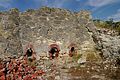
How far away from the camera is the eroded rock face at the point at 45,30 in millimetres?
22484

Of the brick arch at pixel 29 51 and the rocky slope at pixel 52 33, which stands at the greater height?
the rocky slope at pixel 52 33

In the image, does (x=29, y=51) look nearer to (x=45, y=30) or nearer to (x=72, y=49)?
(x=45, y=30)

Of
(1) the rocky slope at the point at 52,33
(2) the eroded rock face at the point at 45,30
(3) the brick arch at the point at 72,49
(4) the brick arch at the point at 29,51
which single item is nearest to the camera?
(1) the rocky slope at the point at 52,33

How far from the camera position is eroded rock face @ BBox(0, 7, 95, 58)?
885 inches

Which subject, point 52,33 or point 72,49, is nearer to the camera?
point 52,33

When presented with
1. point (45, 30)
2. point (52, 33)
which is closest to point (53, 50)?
point (52, 33)

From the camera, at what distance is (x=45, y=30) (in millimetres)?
23109

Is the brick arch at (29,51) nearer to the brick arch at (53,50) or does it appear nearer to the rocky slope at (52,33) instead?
the rocky slope at (52,33)

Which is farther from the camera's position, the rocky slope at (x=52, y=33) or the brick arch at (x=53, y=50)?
the brick arch at (x=53, y=50)

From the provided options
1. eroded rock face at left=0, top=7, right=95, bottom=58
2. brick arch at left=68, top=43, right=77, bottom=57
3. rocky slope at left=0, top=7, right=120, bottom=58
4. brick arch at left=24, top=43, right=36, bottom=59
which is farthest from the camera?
brick arch at left=68, top=43, right=77, bottom=57

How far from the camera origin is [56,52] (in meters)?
23.6

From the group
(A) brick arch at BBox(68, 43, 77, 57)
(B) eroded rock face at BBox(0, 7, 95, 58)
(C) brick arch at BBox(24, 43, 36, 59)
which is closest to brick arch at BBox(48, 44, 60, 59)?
(B) eroded rock face at BBox(0, 7, 95, 58)

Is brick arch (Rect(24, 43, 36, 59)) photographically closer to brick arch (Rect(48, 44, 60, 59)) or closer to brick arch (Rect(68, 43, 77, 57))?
brick arch (Rect(48, 44, 60, 59))

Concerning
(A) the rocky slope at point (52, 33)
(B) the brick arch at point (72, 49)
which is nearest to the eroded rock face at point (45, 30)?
(A) the rocky slope at point (52, 33)
